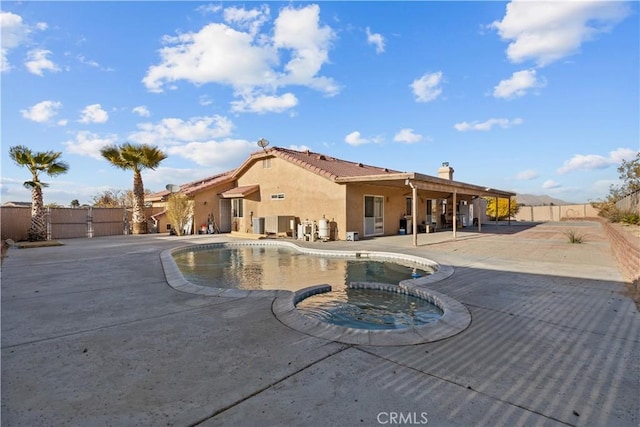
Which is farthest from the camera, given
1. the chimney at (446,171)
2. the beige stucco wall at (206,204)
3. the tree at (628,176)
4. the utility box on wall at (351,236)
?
the chimney at (446,171)

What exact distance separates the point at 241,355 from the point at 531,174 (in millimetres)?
36017

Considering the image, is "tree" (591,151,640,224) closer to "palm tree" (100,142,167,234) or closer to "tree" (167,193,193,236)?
"tree" (167,193,193,236)

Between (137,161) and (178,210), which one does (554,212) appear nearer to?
(178,210)

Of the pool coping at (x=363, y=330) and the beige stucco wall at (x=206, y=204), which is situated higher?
the beige stucco wall at (x=206, y=204)

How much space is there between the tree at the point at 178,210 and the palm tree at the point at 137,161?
2811 mm

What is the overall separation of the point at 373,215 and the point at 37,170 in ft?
56.8

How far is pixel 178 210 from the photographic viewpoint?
19000 millimetres

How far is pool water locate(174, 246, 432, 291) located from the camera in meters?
7.42

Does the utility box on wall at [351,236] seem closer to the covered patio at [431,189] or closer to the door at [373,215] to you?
the door at [373,215]

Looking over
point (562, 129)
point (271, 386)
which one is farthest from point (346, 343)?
point (562, 129)

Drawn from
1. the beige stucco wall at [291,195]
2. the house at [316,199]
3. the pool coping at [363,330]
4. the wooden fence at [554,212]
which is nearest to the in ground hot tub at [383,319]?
the pool coping at [363,330]

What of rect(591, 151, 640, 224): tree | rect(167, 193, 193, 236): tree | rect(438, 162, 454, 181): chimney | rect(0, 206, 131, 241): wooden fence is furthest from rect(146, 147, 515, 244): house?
rect(591, 151, 640, 224): tree

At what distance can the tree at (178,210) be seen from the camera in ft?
62.0

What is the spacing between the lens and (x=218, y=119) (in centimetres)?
1888
